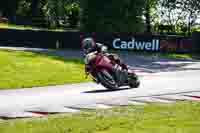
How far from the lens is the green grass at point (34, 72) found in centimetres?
2192

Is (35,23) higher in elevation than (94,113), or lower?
lower

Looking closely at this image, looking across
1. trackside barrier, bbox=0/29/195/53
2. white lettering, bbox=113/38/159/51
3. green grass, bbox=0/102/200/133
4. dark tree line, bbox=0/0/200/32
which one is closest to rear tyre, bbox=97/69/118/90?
green grass, bbox=0/102/200/133

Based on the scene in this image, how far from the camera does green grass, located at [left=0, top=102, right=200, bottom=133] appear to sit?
10.7m

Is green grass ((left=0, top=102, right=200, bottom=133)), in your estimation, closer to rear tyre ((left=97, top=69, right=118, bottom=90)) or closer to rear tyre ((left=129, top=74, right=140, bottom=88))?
rear tyre ((left=97, top=69, right=118, bottom=90))

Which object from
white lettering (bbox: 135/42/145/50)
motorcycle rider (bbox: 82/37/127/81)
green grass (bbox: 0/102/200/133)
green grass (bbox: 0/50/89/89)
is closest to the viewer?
green grass (bbox: 0/102/200/133)

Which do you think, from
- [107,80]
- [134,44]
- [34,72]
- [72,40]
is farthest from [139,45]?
[107,80]

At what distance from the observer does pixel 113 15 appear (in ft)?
155

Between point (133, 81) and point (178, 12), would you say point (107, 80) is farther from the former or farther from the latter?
point (178, 12)

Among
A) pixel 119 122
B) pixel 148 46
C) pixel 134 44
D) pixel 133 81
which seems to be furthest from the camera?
pixel 148 46

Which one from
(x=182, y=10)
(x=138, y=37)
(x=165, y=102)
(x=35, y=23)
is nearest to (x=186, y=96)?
(x=165, y=102)

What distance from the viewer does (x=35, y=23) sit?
69562mm

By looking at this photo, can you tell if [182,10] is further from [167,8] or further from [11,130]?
[11,130]

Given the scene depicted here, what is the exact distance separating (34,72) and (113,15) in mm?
23427

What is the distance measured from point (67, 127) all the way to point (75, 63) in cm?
1908
